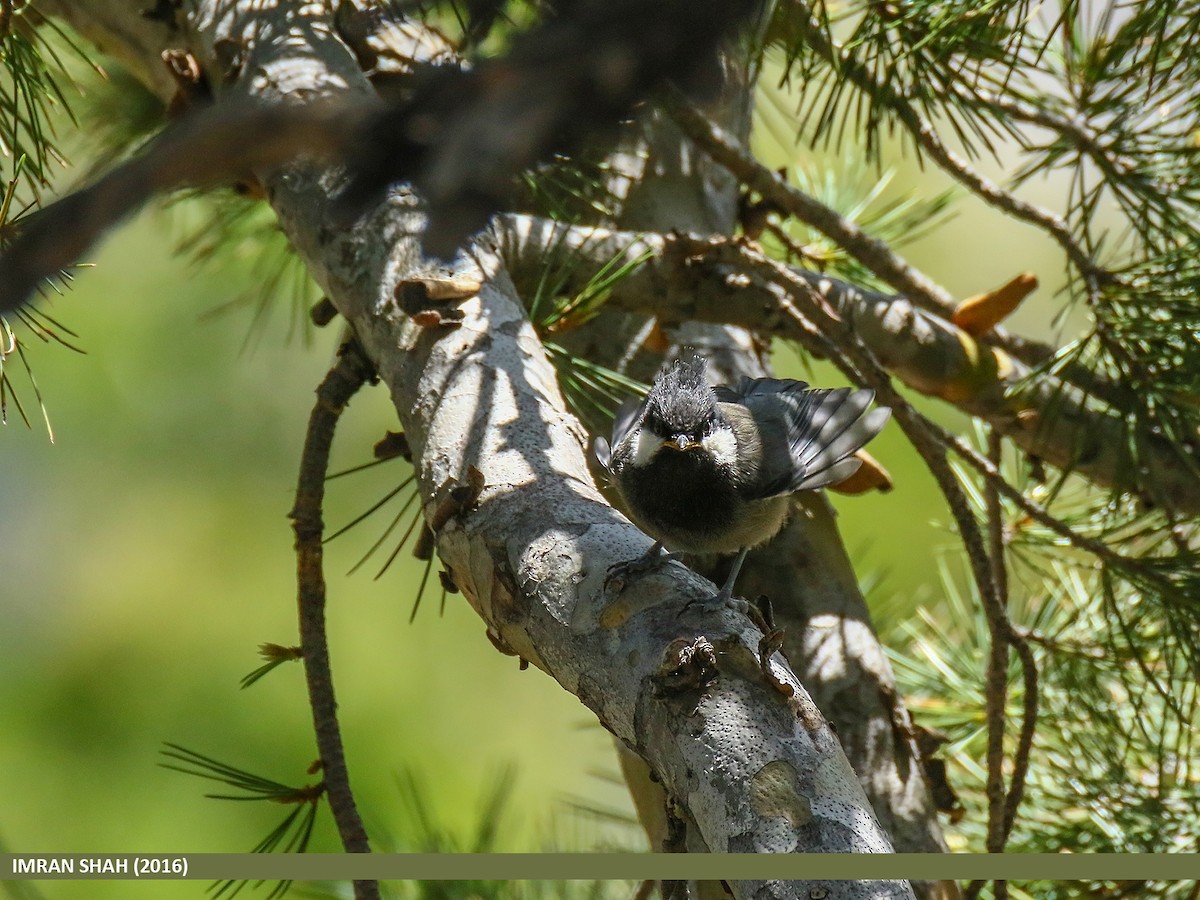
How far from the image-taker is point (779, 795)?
669 millimetres

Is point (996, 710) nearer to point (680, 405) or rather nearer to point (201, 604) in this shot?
point (680, 405)

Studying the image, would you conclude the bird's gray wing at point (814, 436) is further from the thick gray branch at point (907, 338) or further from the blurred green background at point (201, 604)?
the blurred green background at point (201, 604)

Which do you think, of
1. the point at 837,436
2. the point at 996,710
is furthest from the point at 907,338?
the point at 996,710

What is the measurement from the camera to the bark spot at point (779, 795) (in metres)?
0.66

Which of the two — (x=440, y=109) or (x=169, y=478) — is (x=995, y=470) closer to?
(x=440, y=109)

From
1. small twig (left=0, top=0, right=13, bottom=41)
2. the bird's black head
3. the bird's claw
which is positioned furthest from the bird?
small twig (left=0, top=0, right=13, bottom=41)

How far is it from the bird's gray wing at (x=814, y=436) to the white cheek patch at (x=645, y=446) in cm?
16

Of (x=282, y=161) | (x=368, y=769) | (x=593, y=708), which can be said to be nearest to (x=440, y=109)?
(x=282, y=161)

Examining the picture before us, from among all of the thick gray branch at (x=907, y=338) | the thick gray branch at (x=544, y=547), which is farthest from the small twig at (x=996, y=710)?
the thick gray branch at (x=544, y=547)

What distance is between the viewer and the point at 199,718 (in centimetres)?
388

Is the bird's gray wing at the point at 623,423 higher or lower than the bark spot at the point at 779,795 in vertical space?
higher

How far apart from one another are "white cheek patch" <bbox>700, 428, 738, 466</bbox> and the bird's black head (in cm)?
1

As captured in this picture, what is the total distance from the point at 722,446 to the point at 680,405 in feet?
0.37

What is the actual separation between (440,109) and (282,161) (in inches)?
2.6
